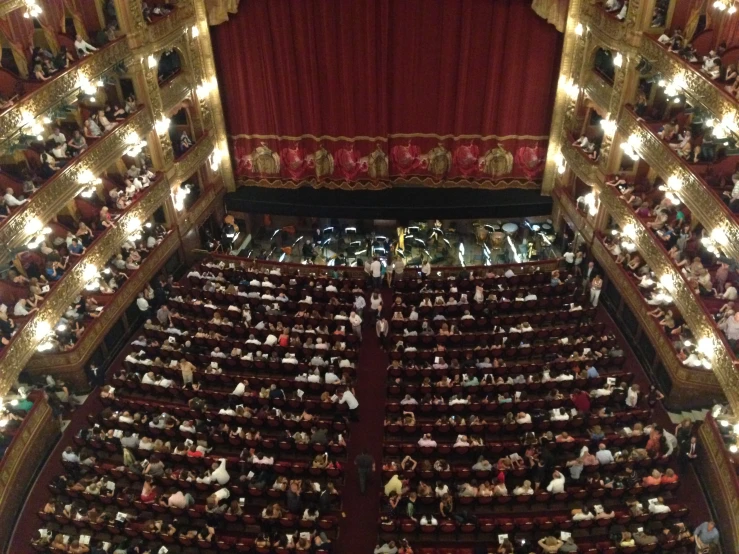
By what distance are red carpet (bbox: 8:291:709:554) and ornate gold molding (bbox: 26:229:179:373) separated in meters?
1.22

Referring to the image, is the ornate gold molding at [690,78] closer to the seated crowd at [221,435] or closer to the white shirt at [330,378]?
the seated crowd at [221,435]

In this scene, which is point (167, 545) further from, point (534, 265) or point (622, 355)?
point (534, 265)

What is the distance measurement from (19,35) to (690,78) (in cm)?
1562

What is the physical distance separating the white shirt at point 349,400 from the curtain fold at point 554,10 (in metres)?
12.3

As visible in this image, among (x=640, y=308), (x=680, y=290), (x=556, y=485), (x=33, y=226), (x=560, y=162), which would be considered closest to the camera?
(x=556, y=485)

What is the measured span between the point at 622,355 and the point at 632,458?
133 inches

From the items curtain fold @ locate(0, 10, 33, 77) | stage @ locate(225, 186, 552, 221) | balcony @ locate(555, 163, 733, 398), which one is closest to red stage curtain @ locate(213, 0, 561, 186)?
stage @ locate(225, 186, 552, 221)

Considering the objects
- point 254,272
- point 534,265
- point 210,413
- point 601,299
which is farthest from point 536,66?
point 210,413

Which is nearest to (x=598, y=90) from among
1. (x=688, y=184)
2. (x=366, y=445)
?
(x=688, y=184)

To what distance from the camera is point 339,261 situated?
21.3 m

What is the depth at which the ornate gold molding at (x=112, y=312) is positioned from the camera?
50.3 feet

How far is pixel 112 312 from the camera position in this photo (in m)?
16.8

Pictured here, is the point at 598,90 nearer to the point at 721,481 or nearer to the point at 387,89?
the point at 387,89

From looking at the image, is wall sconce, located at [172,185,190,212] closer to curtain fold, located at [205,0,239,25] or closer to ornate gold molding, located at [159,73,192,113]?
ornate gold molding, located at [159,73,192,113]
